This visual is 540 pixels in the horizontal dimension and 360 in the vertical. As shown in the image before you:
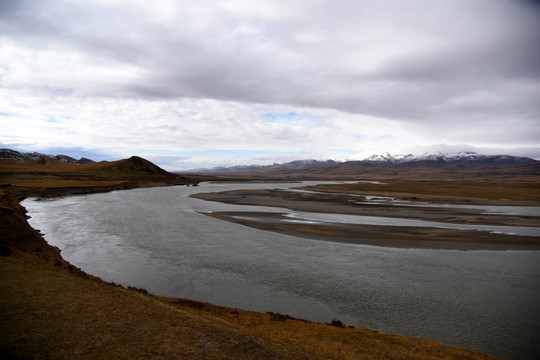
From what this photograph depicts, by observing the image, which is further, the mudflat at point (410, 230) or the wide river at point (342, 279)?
the mudflat at point (410, 230)

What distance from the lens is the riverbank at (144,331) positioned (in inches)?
336

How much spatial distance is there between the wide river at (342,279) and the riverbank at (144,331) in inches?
87.9

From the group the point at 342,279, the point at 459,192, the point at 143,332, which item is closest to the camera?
the point at 143,332

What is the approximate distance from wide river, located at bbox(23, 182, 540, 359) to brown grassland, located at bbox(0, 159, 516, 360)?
217 centimetres

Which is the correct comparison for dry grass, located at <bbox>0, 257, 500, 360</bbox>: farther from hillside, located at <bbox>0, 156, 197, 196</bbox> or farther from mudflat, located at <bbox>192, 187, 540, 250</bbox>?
hillside, located at <bbox>0, 156, 197, 196</bbox>

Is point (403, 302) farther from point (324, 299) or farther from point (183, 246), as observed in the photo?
point (183, 246)

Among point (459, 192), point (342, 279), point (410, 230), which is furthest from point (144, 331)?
point (459, 192)

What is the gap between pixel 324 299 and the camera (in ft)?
54.3

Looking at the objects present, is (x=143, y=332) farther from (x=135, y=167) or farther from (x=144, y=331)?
(x=135, y=167)

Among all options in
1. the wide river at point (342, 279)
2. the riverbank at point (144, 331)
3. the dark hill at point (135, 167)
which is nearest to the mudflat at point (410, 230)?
the wide river at point (342, 279)

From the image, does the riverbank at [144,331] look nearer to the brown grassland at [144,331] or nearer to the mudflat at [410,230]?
the brown grassland at [144,331]

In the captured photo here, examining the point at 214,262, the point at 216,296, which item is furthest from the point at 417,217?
the point at 216,296

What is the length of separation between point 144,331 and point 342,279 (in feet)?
42.3

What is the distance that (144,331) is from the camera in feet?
32.2
